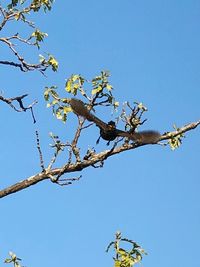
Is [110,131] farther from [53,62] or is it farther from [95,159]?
[53,62]

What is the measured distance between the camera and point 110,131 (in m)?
10.1

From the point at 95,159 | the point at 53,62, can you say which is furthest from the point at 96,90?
the point at 53,62

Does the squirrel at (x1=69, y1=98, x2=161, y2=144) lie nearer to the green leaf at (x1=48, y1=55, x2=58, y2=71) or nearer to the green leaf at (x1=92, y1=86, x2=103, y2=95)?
the green leaf at (x1=92, y1=86, x2=103, y2=95)

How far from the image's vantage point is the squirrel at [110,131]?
9.73m

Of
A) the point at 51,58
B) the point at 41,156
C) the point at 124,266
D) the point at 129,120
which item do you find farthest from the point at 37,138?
the point at 51,58

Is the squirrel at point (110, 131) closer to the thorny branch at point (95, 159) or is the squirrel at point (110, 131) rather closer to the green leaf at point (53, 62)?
the thorny branch at point (95, 159)

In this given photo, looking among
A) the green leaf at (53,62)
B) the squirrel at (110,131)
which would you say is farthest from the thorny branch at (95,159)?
the green leaf at (53,62)

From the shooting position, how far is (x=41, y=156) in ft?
34.1

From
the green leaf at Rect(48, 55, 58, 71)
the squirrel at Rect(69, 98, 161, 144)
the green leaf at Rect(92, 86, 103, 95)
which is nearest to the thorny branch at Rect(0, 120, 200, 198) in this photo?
the squirrel at Rect(69, 98, 161, 144)

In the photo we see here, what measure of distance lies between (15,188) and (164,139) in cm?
326

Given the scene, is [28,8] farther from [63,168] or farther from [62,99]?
[63,168]

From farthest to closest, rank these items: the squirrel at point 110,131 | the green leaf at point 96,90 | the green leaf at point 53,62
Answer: the green leaf at point 53,62
the green leaf at point 96,90
the squirrel at point 110,131

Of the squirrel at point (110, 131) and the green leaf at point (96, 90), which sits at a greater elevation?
the green leaf at point (96, 90)

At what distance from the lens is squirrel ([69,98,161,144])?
973 cm
